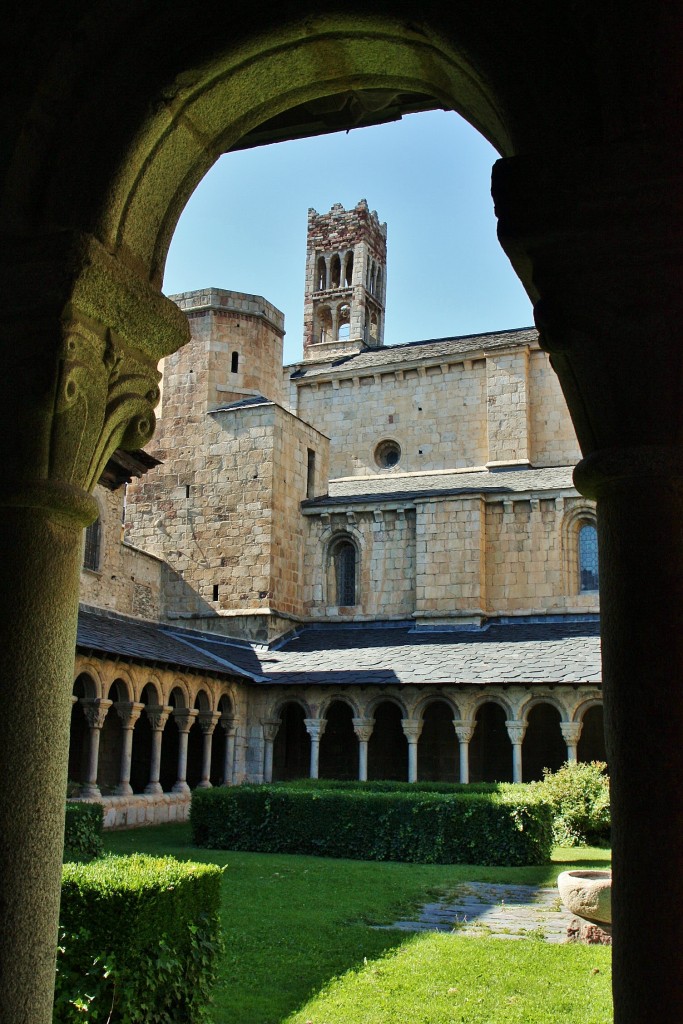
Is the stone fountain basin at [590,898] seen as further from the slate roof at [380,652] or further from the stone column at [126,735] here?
the stone column at [126,735]

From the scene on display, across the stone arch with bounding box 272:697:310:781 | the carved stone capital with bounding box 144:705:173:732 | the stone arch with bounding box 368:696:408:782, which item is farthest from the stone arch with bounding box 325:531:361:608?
the carved stone capital with bounding box 144:705:173:732

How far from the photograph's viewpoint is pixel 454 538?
22.9 m

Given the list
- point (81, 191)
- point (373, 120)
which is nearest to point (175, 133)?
point (81, 191)

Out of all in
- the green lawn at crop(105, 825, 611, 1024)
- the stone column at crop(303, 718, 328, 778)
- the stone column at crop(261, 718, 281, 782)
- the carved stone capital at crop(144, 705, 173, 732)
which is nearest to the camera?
the green lawn at crop(105, 825, 611, 1024)

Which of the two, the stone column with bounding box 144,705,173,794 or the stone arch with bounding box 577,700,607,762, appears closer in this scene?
the stone column with bounding box 144,705,173,794

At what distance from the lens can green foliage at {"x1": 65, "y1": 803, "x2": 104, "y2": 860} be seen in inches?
347

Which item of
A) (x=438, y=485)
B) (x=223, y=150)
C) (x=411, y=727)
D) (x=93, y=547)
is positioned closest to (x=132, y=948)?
(x=223, y=150)

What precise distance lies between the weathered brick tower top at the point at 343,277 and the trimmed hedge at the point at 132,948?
3542 centimetres

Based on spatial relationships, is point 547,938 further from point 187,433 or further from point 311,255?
point 311,255

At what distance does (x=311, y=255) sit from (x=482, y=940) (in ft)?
119

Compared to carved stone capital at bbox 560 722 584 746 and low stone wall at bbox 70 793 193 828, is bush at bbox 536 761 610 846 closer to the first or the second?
carved stone capital at bbox 560 722 584 746

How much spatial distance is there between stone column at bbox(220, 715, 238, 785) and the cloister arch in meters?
18.3

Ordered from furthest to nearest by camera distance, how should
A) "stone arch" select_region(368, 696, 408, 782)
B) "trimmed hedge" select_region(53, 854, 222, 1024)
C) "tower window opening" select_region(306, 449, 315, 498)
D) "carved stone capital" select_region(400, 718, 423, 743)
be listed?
"tower window opening" select_region(306, 449, 315, 498)
"stone arch" select_region(368, 696, 408, 782)
"carved stone capital" select_region(400, 718, 423, 743)
"trimmed hedge" select_region(53, 854, 222, 1024)

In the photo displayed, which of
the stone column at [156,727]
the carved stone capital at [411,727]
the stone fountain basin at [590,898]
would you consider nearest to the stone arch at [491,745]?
the carved stone capital at [411,727]
